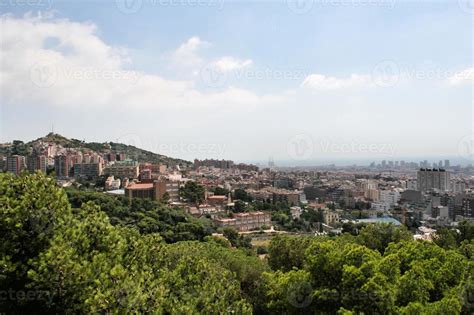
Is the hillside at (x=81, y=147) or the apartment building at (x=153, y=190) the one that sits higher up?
the hillside at (x=81, y=147)

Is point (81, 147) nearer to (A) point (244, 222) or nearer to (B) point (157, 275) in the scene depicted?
(A) point (244, 222)

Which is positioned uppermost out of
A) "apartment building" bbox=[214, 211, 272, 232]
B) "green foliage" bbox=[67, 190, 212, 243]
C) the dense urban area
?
the dense urban area

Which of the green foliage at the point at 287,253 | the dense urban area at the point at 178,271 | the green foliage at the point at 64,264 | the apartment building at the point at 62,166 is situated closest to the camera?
the green foliage at the point at 64,264

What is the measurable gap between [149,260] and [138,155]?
8526cm

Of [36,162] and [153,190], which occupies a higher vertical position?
[36,162]

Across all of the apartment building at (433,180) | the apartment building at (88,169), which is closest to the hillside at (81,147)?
the apartment building at (88,169)

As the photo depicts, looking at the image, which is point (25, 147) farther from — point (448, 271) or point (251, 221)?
point (448, 271)

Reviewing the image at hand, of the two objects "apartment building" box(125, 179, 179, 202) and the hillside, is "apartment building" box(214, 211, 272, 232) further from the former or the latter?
the hillside

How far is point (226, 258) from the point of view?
1235cm

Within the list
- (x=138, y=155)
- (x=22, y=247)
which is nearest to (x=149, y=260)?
(x=22, y=247)

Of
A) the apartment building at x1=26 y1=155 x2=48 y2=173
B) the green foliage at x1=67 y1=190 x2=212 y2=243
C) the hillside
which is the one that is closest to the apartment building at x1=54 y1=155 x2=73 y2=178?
the apartment building at x1=26 y1=155 x2=48 y2=173

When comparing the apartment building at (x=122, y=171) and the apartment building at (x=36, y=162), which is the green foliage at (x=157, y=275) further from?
the apartment building at (x=36, y=162)

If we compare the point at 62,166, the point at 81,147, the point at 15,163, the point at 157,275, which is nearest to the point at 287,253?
the point at 157,275

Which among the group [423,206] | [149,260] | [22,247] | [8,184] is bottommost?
[423,206]
